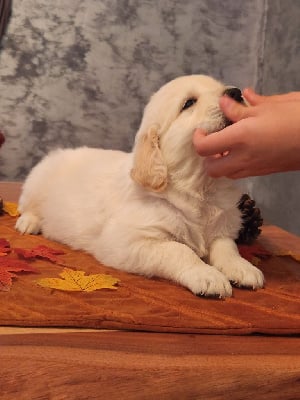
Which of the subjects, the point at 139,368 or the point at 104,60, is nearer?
the point at 139,368

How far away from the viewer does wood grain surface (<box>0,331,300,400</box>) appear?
3.55 feet

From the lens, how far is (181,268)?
1.64m

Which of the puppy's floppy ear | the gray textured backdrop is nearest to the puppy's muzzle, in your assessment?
the puppy's floppy ear

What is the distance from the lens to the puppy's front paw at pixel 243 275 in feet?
5.44

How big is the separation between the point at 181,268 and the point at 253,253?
1.95 feet

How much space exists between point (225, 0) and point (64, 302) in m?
3.52

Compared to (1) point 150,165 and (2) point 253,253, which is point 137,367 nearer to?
(1) point 150,165

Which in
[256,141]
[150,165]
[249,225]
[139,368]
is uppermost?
[256,141]

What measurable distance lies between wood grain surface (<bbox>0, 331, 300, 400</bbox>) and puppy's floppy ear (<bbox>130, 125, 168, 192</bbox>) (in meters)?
0.60

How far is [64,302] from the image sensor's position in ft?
4.70

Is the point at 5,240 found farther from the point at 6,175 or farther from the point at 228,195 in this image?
the point at 6,175

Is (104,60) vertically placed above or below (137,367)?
above

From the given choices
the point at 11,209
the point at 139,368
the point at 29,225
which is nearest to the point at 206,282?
the point at 139,368

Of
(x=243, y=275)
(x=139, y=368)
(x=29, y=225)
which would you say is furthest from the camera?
(x=29, y=225)
